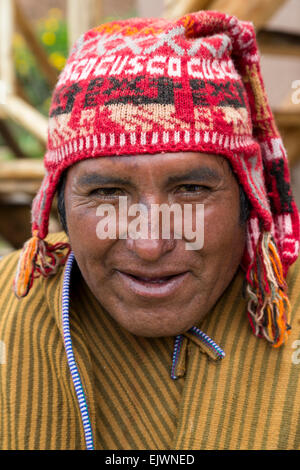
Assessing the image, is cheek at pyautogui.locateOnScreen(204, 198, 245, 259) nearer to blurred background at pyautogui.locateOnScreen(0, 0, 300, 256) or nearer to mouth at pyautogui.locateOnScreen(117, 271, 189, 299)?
mouth at pyautogui.locateOnScreen(117, 271, 189, 299)

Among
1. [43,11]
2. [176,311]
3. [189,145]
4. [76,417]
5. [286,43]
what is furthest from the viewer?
[43,11]

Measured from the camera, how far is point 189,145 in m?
1.35

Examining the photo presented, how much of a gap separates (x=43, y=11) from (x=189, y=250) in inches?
492

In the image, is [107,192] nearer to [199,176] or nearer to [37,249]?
[199,176]

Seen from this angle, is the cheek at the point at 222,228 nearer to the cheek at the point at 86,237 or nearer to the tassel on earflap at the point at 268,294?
the tassel on earflap at the point at 268,294

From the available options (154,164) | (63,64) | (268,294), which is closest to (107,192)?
(154,164)

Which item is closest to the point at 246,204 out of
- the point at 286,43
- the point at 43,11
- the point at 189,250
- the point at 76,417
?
the point at 189,250

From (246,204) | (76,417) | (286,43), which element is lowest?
(76,417)

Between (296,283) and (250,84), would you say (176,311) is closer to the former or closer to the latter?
(296,283)

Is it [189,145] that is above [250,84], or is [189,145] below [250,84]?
below

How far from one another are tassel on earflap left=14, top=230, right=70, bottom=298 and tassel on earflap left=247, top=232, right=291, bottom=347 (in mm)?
660

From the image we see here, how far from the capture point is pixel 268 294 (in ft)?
4.87

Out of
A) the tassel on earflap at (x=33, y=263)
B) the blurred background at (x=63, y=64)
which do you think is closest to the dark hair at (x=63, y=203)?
the tassel on earflap at (x=33, y=263)

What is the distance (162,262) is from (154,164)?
26cm
